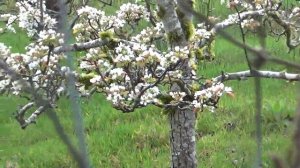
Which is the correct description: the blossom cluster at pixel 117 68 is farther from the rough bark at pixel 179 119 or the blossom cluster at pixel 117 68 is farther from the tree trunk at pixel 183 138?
the tree trunk at pixel 183 138

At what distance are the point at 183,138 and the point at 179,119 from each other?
0.15 meters

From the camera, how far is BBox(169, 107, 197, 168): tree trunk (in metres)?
4.22

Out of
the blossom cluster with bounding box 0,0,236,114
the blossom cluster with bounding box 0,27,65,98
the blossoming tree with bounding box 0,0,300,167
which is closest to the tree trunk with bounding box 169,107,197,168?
the blossoming tree with bounding box 0,0,300,167

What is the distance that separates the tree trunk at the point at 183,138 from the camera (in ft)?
13.9

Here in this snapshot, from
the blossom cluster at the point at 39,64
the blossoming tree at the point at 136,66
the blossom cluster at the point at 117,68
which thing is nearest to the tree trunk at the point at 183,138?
the blossoming tree at the point at 136,66

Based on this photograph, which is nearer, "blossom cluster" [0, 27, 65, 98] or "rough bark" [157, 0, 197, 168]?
"blossom cluster" [0, 27, 65, 98]

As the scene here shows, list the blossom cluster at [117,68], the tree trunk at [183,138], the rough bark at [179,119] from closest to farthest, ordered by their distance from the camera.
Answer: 1. the blossom cluster at [117,68]
2. the rough bark at [179,119]
3. the tree trunk at [183,138]

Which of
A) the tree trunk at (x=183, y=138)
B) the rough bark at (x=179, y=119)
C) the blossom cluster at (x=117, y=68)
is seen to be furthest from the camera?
the tree trunk at (x=183, y=138)

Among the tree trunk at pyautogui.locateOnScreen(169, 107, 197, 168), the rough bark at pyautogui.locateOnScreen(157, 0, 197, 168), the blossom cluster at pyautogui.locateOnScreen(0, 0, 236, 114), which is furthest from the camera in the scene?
the tree trunk at pyautogui.locateOnScreen(169, 107, 197, 168)

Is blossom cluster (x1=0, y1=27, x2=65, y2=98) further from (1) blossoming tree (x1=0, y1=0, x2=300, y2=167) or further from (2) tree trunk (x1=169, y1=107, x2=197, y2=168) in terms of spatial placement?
(2) tree trunk (x1=169, y1=107, x2=197, y2=168)

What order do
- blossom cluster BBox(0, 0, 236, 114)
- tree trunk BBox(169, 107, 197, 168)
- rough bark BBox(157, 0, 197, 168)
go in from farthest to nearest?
tree trunk BBox(169, 107, 197, 168) < rough bark BBox(157, 0, 197, 168) < blossom cluster BBox(0, 0, 236, 114)

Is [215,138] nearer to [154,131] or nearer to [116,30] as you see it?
[154,131]

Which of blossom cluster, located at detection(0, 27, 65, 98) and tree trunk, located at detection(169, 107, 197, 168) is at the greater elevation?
blossom cluster, located at detection(0, 27, 65, 98)

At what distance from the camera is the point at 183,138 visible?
14.0 ft
